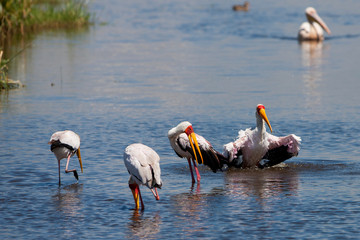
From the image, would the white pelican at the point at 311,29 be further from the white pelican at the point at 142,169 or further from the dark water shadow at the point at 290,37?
the white pelican at the point at 142,169

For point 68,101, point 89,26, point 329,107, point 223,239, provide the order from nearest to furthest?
point 223,239 → point 329,107 → point 68,101 → point 89,26

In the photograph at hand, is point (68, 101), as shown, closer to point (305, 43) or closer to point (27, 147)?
point (27, 147)

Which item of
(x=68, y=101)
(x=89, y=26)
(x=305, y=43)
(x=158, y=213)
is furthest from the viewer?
(x=89, y=26)

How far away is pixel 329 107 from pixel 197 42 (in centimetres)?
1414

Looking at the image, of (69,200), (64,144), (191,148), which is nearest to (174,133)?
(191,148)

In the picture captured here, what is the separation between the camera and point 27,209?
9836 mm

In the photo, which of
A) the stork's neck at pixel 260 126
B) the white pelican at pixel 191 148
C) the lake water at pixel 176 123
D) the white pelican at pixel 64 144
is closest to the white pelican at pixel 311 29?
the lake water at pixel 176 123

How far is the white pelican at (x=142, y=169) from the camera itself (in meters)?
9.43

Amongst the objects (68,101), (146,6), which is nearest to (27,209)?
(68,101)

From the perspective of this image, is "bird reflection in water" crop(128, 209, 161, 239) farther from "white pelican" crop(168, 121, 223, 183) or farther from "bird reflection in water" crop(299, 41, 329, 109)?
"bird reflection in water" crop(299, 41, 329, 109)

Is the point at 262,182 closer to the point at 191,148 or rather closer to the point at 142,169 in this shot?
the point at 191,148

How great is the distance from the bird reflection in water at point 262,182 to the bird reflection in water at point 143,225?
1.47 m

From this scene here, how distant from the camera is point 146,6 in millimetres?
51562

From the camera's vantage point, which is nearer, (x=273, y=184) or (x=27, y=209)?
(x=27, y=209)
